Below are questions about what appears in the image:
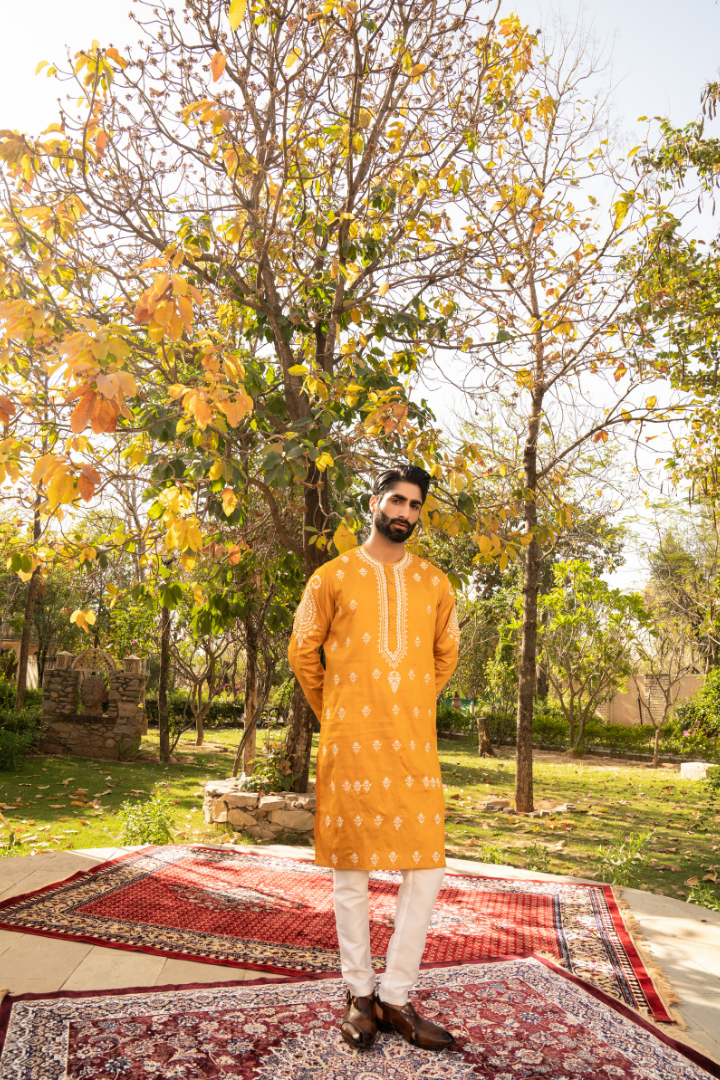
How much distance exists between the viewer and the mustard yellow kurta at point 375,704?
2404 mm

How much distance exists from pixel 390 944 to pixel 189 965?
1.07 m

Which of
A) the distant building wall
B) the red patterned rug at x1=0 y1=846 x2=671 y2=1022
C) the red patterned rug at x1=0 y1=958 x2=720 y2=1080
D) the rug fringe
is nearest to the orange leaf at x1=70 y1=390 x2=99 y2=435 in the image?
the red patterned rug at x1=0 y1=958 x2=720 y2=1080

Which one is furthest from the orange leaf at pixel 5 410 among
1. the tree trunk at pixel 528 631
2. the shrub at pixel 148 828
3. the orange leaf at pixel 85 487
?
the tree trunk at pixel 528 631

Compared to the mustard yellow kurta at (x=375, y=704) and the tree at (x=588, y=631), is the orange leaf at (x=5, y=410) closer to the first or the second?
the mustard yellow kurta at (x=375, y=704)

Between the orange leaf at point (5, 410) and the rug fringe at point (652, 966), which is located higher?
the orange leaf at point (5, 410)

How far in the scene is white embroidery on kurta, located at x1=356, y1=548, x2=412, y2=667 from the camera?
8.43 feet

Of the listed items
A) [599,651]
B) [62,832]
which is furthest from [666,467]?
[599,651]

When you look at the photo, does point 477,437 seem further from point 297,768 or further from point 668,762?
point 668,762

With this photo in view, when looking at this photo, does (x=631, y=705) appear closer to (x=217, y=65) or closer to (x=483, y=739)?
(x=483, y=739)

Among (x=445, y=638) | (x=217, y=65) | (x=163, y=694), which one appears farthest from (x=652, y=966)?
(x=163, y=694)

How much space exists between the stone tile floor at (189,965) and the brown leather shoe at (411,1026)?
717mm

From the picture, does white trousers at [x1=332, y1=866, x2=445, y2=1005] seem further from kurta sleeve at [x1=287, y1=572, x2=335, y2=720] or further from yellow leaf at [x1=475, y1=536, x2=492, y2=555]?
yellow leaf at [x1=475, y1=536, x2=492, y2=555]

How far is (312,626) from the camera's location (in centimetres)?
265

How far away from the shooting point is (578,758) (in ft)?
48.6
